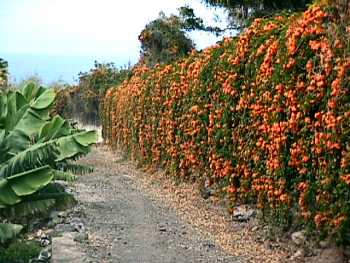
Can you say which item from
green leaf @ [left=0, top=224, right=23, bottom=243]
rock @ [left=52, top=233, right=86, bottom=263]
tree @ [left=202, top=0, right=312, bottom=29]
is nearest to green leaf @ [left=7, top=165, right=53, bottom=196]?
green leaf @ [left=0, top=224, right=23, bottom=243]

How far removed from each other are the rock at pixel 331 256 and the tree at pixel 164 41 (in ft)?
69.5

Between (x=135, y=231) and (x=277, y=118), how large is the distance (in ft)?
11.3

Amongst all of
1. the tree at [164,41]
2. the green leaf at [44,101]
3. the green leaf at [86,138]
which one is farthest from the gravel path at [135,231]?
the tree at [164,41]

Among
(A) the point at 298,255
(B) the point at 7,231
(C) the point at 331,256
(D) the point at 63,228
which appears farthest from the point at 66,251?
(C) the point at 331,256

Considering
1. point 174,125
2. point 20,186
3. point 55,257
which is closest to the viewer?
point 20,186

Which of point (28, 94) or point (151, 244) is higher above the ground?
point (28, 94)

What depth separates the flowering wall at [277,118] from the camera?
7645 millimetres

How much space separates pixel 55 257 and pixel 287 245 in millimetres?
3166

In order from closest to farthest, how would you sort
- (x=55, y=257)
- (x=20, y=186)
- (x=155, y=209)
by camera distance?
(x=20, y=186) → (x=55, y=257) → (x=155, y=209)

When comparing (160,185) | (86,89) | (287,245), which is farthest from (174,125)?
(86,89)

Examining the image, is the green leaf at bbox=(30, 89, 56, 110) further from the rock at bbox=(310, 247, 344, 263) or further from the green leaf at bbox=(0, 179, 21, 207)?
the rock at bbox=(310, 247, 344, 263)

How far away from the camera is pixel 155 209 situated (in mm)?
13805

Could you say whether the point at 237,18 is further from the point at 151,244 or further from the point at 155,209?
the point at 151,244

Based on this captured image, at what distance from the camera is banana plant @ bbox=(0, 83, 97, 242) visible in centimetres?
838
